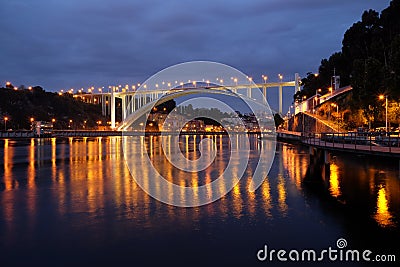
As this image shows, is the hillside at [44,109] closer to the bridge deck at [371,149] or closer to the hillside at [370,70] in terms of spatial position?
the hillside at [370,70]

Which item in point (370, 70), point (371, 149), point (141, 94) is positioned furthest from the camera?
point (141, 94)

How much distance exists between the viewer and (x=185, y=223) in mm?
10227

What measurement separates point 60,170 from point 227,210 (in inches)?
546

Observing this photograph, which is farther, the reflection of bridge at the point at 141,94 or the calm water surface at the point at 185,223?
the reflection of bridge at the point at 141,94

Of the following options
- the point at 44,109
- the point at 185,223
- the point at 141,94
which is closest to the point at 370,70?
the point at 185,223

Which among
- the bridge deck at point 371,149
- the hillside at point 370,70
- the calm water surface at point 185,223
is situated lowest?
the calm water surface at point 185,223

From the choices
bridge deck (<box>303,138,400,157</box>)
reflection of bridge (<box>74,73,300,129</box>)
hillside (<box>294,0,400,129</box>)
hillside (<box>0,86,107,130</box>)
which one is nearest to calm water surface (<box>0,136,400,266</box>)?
bridge deck (<box>303,138,400,157</box>)

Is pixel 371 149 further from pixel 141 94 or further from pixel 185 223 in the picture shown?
pixel 141 94

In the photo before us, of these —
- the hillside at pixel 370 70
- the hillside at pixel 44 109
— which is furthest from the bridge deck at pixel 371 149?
the hillside at pixel 44 109

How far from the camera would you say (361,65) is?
36.9 metres

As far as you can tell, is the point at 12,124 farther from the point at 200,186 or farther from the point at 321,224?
the point at 321,224

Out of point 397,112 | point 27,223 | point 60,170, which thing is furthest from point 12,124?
point 27,223

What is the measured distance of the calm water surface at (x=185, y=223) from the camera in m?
8.05

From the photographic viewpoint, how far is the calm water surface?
26.4 ft
